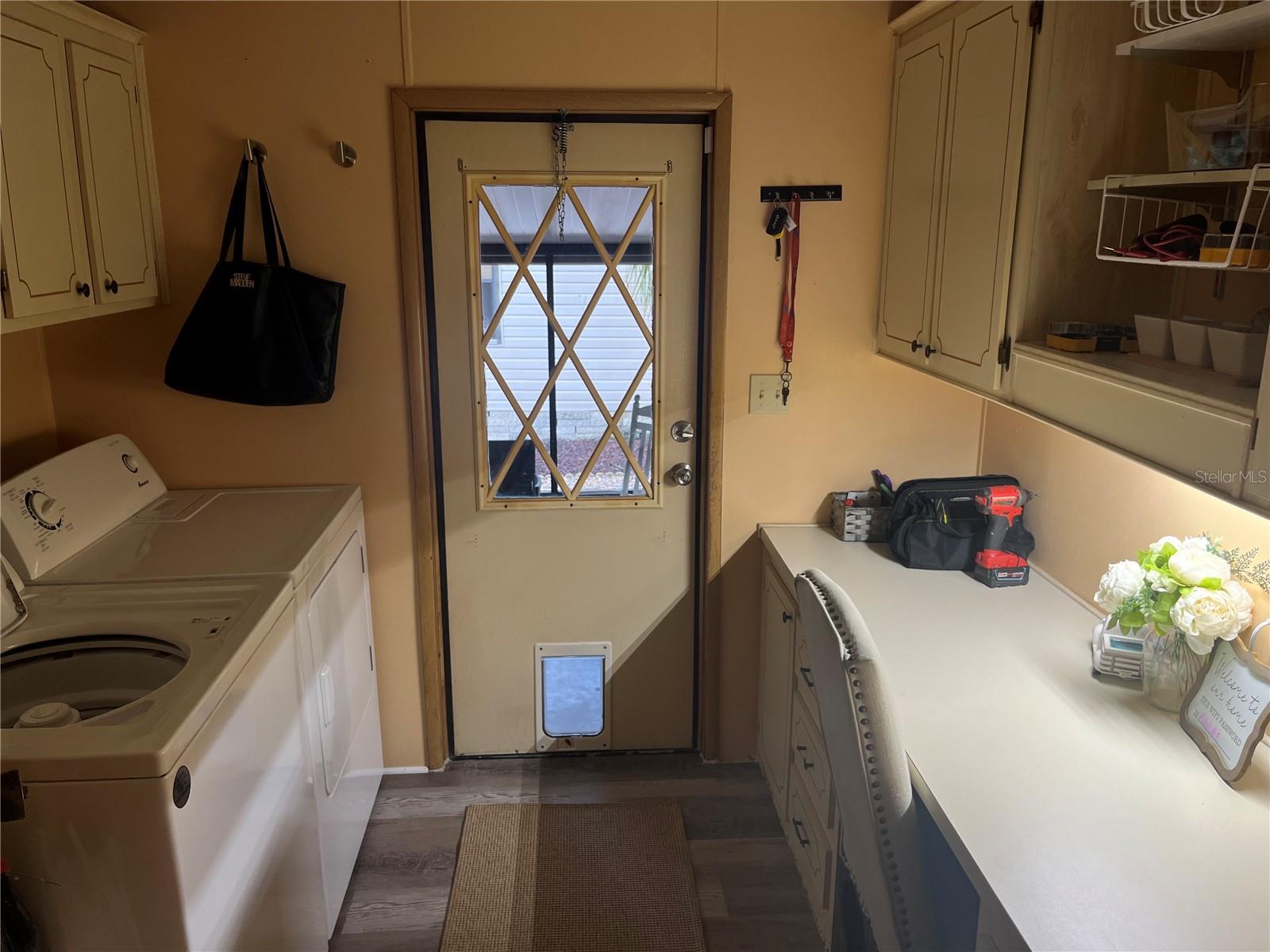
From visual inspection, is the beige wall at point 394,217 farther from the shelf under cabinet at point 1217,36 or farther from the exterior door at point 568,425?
the shelf under cabinet at point 1217,36

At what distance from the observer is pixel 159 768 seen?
1312 millimetres

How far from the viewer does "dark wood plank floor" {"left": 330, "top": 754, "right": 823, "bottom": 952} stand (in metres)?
2.29

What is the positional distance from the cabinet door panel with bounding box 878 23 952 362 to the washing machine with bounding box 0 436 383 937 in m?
1.56

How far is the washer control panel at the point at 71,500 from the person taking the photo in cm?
191

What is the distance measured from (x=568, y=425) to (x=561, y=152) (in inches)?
29.6

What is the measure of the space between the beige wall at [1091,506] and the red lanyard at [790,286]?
2.07 feet

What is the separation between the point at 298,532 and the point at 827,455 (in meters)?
1.49

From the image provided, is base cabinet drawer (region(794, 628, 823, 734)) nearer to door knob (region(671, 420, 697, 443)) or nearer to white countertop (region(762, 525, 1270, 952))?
white countertop (region(762, 525, 1270, 952))

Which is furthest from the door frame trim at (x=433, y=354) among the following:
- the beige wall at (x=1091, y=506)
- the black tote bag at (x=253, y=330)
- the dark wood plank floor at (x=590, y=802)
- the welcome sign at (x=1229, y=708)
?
the welcome sign at (x=1229, y=708)

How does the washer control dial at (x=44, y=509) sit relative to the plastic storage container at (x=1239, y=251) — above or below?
below

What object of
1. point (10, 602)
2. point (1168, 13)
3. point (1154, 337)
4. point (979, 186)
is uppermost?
point (1168, 13)

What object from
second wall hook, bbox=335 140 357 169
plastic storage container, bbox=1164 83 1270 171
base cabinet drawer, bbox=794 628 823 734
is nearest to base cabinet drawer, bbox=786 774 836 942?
base cabinet drawer, bbox=794 628 823 734

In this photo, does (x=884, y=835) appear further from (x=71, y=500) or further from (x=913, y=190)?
(x=71, y=500)
